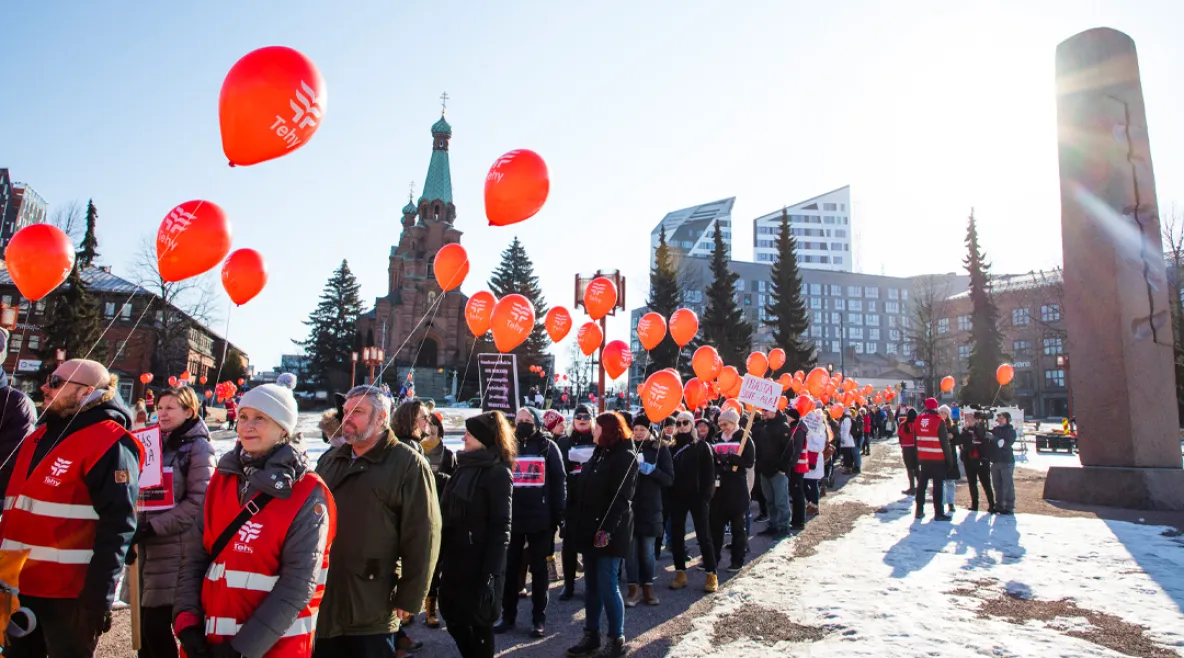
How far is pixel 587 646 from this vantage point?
5.18 m

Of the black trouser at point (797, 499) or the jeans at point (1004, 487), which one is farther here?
the jeans at point (1004, 487)

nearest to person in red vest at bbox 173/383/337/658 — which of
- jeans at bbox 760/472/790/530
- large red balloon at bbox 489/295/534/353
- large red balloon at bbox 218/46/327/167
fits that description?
large red balloon at bbox 218/46/327/167

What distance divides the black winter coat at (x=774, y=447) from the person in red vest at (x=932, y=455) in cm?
244

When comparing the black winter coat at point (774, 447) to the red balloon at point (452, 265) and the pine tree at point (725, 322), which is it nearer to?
the red balloon at point (452, 265)

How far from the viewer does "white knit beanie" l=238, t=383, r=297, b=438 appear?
288 centimetres

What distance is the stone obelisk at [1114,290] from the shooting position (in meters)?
12.3

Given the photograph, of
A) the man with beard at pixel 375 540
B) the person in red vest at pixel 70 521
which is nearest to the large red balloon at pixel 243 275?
the person in red vest at pixel 70 521

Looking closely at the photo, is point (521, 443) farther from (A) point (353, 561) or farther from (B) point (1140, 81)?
(B) point (1140, 81)

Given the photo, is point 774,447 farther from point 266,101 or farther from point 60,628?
point 60,628

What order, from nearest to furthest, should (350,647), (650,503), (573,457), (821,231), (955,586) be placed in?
(350,647), (650,503), (955,586), (573,457), (821,231)

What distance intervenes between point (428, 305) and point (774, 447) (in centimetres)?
5118

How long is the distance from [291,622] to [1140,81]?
56.3ft

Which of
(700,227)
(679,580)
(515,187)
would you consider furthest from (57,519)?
(700,227)

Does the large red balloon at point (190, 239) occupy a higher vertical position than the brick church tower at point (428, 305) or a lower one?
lower
